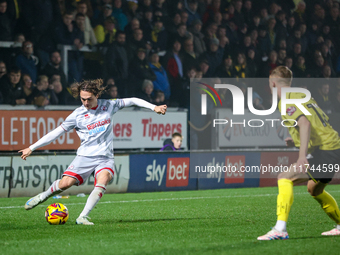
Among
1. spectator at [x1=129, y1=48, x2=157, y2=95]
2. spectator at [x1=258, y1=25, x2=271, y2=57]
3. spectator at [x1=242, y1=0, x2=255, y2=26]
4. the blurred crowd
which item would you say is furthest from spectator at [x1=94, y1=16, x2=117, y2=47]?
spectator at [x1=258, y1=25, x2=271, y2=57]

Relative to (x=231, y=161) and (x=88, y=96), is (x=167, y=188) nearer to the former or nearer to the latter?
(x=231, y=161)

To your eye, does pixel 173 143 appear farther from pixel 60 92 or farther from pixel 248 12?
pixel 248 12

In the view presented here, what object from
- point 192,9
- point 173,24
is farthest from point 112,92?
point 192,9

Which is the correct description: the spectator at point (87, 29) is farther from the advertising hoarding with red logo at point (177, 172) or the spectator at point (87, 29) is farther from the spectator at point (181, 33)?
the advertising hoarding with red logo at point (177, 172)

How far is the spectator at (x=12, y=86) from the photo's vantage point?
12.1m

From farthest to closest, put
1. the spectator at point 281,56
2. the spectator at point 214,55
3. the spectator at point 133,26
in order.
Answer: the spectator at point 281,56 → the spectator at point 214,55 → the spectator at point 133,26

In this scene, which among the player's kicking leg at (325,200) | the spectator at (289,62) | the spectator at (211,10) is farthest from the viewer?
the spectator at (289,62)

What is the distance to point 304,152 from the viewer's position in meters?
5.49

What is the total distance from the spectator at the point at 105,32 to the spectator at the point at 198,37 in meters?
3.04

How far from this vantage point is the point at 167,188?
13.4 m

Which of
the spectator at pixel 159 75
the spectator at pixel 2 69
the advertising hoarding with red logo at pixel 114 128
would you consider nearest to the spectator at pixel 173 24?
the spectator at pixel 159 75

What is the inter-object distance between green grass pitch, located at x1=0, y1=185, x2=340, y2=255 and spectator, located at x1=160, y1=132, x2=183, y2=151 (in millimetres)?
2747

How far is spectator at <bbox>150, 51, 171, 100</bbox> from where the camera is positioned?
1498 cm

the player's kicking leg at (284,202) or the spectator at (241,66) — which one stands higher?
the spectator at (241,66)
